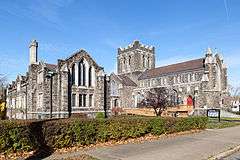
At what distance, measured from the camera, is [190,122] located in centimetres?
2538

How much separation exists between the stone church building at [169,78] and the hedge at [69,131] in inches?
1900

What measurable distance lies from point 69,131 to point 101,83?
29426 mm

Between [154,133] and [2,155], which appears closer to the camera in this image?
[2,155]

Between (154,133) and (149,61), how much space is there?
264 ft

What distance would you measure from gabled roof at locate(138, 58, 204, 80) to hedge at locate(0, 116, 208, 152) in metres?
57.6

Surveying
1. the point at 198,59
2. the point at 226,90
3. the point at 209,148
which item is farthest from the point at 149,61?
the point at 209,148

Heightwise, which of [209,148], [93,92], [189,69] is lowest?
[209,148]

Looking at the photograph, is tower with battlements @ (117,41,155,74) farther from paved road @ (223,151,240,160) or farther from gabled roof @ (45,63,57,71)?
paved road @ (223,151,240,160)

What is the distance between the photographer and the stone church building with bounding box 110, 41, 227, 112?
69250mm

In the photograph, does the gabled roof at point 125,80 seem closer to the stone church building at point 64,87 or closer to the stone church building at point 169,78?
the stone church building at point 169,78

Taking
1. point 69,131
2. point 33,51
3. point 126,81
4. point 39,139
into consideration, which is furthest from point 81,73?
point 126,81

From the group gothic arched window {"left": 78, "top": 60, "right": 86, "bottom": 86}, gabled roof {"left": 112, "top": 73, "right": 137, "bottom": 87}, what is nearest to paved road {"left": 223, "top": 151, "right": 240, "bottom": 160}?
gothic arched window {"left": 78, "top": 60, "right": 86, "bottom": 86}

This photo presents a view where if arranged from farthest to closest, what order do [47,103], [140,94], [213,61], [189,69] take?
[140,94] → [189,69] → [213,61] → [47,103]

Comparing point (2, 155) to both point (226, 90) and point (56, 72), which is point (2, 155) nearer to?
point (56, 72)
